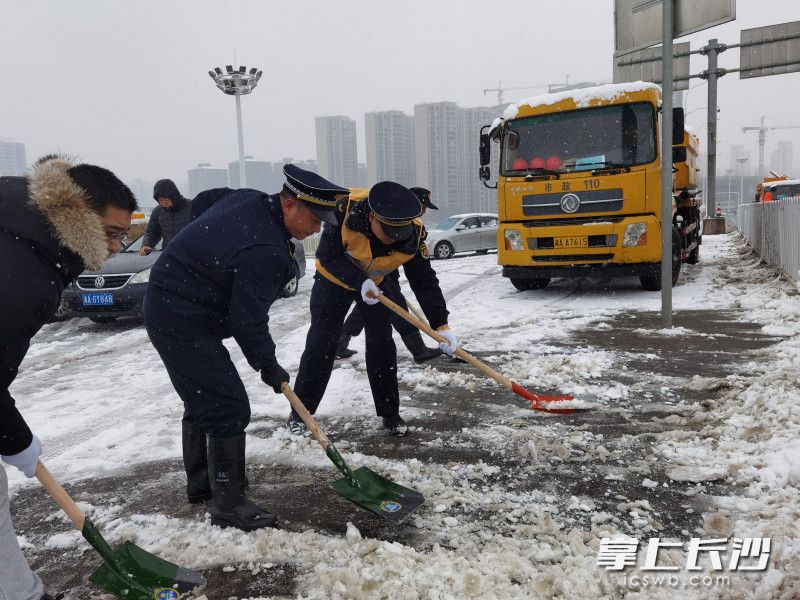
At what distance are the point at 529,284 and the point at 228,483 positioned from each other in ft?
24.8

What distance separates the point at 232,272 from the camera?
2535 mm

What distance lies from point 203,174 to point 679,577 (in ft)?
140

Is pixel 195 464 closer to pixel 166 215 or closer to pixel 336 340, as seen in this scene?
pixel 336 340

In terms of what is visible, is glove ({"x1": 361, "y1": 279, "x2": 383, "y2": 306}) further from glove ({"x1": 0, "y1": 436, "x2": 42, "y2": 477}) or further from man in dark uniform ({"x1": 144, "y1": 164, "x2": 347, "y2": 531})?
glove ({"x1": 0, "y1": 436, "x2": 42, "y2": 477})

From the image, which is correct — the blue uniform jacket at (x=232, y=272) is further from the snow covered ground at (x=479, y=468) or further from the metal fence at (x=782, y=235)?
the metal fence at (x=782, y=235)

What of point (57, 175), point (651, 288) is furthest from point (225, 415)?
point (651, 288)

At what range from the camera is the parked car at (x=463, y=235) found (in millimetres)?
17984

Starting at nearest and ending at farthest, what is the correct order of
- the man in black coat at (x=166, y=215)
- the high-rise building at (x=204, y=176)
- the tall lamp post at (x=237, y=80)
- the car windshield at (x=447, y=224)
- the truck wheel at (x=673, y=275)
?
1. the man in black coat at (x=166, y=215)
2. the truck wheel at (x=673, y=275)
3. the tall lamp post at (x=237, y=80)
4. the car windshield at (x=447, y=224)
5. the high-rise building at (x=204, y=176)

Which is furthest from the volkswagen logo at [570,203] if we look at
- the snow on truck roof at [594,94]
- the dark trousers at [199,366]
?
the dark trousers at [199,366]

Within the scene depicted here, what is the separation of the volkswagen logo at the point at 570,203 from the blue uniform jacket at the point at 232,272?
19.2 feet

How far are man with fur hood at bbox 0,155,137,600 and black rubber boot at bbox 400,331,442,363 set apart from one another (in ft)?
11.2

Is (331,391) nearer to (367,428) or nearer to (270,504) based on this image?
(367,428)

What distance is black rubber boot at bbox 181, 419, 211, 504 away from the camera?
3012 millimetres

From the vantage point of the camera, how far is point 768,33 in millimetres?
17141
